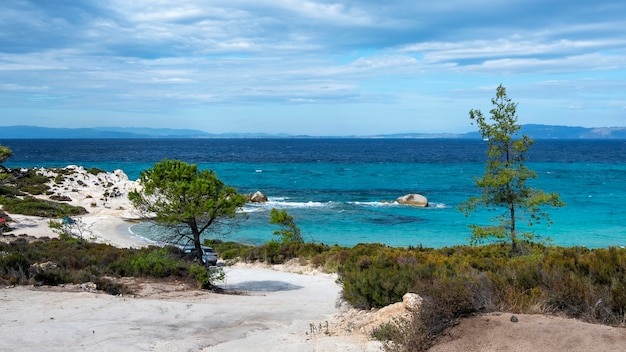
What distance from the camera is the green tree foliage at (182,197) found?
60.4 ft

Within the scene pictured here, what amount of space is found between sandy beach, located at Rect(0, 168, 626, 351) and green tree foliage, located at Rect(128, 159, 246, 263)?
8.05ft

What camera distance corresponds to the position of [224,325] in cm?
1195

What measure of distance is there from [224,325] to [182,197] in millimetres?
7808

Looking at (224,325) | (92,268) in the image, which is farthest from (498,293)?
(92,268)

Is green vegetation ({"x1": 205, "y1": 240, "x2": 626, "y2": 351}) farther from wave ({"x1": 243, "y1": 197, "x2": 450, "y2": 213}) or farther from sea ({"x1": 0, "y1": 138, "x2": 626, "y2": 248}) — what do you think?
wave ({"x1": 243, "y1": 197, "x2": 450, "y2": 213})

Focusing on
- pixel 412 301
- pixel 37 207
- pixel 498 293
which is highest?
pixel 498 293

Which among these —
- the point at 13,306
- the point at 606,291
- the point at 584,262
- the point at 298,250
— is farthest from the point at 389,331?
the point at 298,250

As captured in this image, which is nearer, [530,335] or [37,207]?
[530,335]

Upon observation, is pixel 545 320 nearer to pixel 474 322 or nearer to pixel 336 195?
pixel 474 322

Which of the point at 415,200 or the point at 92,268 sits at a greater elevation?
the point at 92,268

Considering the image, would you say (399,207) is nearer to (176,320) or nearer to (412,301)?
(176,320)

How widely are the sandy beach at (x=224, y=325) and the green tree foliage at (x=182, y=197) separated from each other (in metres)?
2.46

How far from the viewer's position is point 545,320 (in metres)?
8.23

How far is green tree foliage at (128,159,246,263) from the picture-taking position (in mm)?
18422
